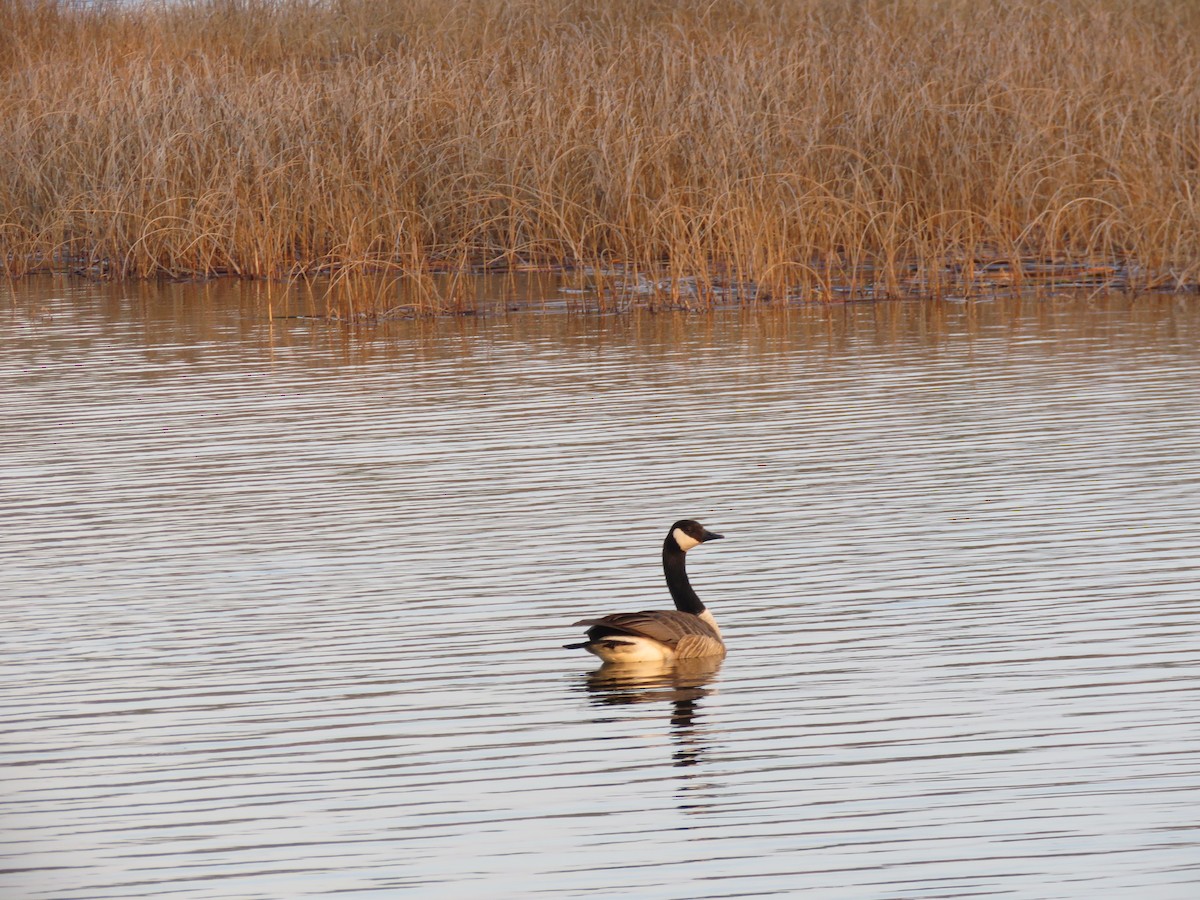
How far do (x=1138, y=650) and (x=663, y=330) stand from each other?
29.5ft

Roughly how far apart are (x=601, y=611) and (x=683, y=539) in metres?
0.41

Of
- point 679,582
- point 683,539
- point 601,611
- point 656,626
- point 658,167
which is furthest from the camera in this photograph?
point 658,167

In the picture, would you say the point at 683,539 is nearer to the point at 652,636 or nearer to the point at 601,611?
the point at 601,611

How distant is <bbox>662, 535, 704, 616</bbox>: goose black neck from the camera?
7.41m

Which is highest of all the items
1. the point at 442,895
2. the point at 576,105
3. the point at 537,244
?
the point at 576,105

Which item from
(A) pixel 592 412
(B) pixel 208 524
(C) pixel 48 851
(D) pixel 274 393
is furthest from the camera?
(D) pixel 274 393

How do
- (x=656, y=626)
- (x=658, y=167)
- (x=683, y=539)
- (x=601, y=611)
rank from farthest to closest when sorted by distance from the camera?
(x=658, y=167) → (x=601, y=611) → (x=683, y=539) → (x=656, y=626)

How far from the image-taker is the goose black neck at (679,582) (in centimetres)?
741

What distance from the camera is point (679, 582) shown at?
7.53 m

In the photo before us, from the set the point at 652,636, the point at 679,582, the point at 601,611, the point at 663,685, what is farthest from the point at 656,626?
the point at 601,611

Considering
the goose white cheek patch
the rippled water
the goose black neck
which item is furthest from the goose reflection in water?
the goose white cheek patch

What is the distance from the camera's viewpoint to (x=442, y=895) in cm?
494

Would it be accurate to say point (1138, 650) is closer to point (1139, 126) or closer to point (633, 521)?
point (633, 521)

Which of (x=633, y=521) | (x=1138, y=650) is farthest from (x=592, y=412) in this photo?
(x=1138, y=650)
